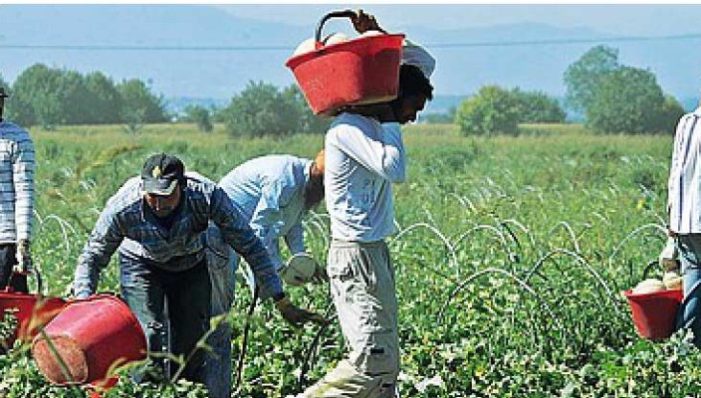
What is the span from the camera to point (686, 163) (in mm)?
5688

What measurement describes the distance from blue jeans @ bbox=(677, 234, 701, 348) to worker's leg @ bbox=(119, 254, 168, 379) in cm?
193

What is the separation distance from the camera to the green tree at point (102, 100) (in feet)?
244

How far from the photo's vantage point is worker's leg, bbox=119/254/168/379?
4.80 metres

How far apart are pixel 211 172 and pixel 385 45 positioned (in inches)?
820

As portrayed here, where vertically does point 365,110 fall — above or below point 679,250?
above

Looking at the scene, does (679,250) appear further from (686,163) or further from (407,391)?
(407,391)

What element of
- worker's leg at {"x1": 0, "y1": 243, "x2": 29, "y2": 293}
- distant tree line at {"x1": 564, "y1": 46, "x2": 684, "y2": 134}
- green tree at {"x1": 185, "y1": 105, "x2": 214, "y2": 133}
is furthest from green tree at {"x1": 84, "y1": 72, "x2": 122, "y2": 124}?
worker's leg at {"x1": 0, "y1": 243, "x2": 29, "y2": 293}

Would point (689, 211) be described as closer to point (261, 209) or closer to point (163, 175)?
point (261, 209)

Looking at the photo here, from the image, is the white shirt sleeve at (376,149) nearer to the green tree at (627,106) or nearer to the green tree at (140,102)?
the green tree at (627,106)

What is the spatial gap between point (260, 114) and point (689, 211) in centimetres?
5264

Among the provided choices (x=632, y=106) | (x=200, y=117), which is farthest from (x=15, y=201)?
(x=632, y=106)

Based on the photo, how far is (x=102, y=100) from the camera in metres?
75.6

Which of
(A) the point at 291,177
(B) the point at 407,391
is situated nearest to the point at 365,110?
(A) the point at 291,177

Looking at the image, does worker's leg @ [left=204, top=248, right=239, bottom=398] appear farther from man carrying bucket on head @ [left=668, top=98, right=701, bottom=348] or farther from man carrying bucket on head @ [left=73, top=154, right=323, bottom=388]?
man carrying bucket on head @ [left=668, top=98, right=701, bottom=348]
